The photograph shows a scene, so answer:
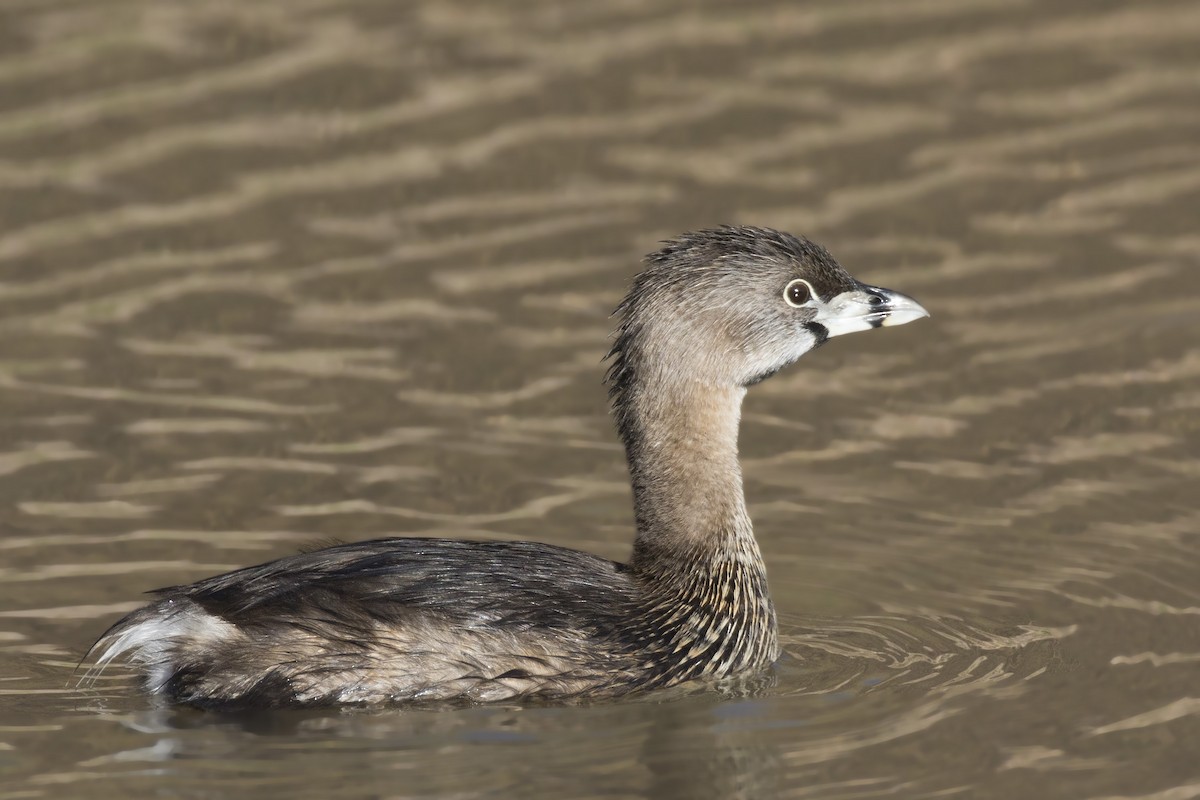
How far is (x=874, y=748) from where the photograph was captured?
8.25 m

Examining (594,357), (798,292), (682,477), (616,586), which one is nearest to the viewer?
(616,586)

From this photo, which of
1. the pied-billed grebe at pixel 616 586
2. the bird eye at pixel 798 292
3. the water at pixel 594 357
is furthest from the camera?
the bird eye at pixel 798 292

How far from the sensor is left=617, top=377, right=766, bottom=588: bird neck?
934cm

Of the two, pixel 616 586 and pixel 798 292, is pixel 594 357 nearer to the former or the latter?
pixel 798 292

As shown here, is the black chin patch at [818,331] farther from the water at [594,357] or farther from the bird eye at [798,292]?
the water at [594,357]

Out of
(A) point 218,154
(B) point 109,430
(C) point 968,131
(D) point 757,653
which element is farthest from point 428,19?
(D) point 757,653

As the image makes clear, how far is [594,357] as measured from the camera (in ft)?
39.4

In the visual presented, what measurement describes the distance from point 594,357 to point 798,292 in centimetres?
257

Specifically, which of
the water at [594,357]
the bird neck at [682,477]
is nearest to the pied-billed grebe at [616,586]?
the bird neck at [682,477]

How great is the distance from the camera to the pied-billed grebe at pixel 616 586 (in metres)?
8.53

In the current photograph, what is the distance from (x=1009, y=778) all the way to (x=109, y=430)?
478 centimetres

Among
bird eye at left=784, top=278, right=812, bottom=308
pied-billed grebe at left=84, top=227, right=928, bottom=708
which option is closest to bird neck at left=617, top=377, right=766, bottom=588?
pied-billed grebe at left=84, top=227, right=928, bottom=708

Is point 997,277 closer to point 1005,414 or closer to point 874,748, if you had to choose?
point 1005,414

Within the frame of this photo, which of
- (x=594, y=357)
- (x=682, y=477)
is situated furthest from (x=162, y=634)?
(x=594, y=357)
